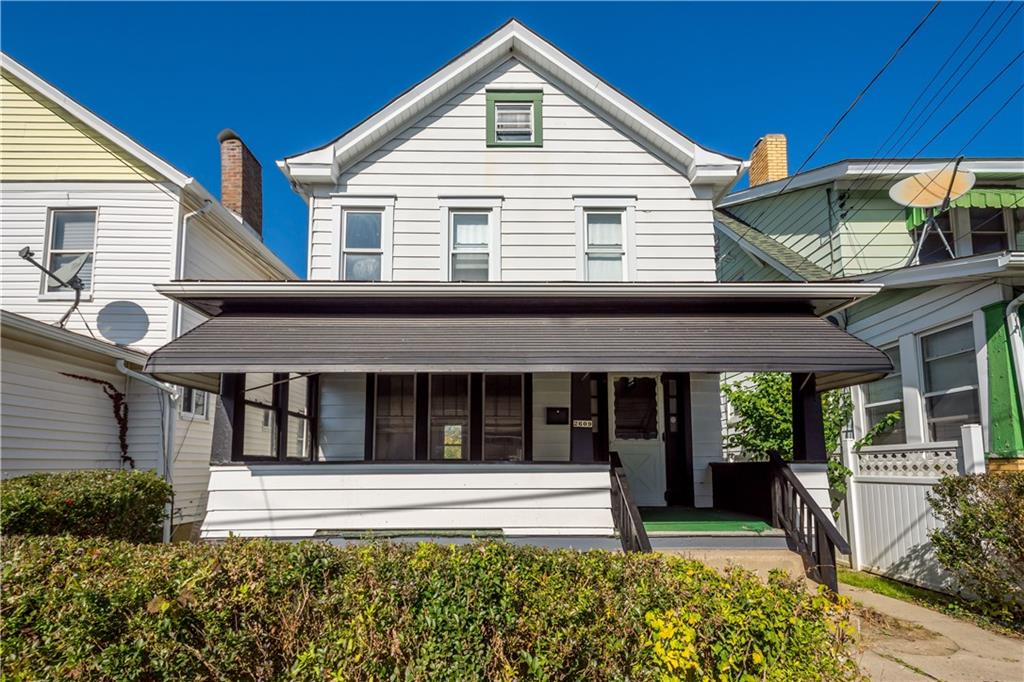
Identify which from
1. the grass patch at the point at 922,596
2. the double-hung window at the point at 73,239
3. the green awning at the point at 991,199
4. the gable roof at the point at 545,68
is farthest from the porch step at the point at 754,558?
the double-hung window at the point at 73,239

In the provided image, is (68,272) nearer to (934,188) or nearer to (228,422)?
(228,422)

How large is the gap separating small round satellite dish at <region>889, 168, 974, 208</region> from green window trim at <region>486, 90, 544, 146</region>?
20.1 feet

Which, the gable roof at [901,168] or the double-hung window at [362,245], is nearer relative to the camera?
the double-hung window at [362,245]

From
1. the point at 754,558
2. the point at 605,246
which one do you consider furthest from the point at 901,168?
the point at 754,558

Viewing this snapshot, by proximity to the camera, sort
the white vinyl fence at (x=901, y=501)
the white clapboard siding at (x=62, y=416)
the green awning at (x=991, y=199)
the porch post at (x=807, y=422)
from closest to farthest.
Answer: the porch post at (x=807, y=422)
the white vinyl fence at (x=901, y=501)
the white clapboard siding at (x=62, y=416)
the green awning at (x=991, y=199)

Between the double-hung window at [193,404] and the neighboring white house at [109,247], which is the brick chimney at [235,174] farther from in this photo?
the double-hung window at [193,404]

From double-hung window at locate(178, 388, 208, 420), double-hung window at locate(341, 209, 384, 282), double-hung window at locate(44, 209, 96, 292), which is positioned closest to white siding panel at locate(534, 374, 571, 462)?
double-hung window at locate(341, 209, 384, 282)

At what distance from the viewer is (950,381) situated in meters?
9.62

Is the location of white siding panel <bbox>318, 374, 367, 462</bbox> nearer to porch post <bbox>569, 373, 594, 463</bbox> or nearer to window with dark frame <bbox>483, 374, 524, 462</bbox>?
window with dark frame <bbox>483, 374, 524, 462</bbox>

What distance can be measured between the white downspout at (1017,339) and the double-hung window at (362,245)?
8765 millimetres

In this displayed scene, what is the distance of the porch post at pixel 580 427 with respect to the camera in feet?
25.2

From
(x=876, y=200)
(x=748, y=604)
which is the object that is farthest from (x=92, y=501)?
(x=876, y=200)

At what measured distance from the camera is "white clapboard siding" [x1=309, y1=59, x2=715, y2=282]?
10.0 metres

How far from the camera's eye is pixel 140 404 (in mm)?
11070
